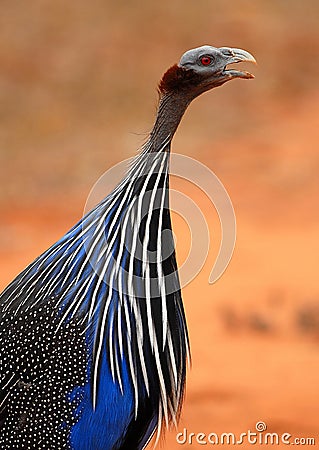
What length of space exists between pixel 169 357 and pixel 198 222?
13.6 inches

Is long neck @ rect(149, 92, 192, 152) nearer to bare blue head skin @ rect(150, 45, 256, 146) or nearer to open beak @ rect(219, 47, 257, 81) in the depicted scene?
bare blue head skin @ rect(150, 45, 256, 146)

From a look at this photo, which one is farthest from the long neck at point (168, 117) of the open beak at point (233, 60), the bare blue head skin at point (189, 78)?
the open beak at point (233, 60)

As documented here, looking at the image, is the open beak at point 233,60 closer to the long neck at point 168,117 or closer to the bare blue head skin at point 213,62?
the bare blue head skin at point 213,62

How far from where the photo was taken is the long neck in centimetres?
234

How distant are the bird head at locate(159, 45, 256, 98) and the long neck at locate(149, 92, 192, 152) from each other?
0.02 meters

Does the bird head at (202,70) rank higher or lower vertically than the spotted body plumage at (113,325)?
higher

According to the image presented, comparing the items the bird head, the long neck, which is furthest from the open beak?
the long neck

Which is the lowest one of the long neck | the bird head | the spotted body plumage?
the spotted body plumage

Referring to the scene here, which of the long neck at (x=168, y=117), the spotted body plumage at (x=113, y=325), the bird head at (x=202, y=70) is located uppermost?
the bird head at (x=202, y=70)

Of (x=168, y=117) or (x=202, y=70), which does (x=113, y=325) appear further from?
(x=202, y=70)

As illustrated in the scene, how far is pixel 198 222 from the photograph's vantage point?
2385mm

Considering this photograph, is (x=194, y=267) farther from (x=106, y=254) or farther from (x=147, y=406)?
(x=147, y=406)

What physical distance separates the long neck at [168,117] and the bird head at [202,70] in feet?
0.06

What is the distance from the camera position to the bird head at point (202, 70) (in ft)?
7.64
